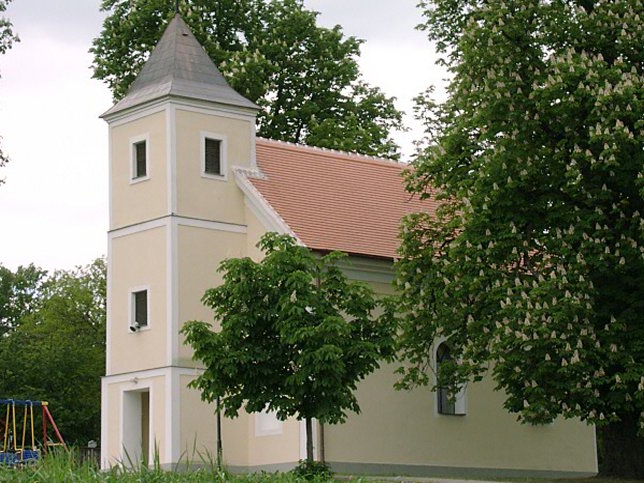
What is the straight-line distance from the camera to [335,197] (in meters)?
36.3

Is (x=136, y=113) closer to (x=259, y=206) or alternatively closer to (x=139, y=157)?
(x=139, y=157)

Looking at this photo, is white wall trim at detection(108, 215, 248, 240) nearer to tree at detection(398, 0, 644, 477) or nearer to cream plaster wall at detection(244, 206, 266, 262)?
cream plaster wall at detection(244, 206, 266, 262)

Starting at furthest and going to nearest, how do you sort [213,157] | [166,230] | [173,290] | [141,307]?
[213,157]
[141,307]
[166,230]
[173,290]

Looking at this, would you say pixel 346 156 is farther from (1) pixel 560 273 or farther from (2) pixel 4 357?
(2) pixel 4 357

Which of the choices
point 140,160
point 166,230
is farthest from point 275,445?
point 140,160

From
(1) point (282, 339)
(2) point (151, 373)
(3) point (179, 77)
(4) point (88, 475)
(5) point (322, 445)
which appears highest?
(3) point (179, 77)

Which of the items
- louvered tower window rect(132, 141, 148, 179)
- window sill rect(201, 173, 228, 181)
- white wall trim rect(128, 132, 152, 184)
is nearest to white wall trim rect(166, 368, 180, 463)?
window sill rect(201, 173, 228, 181)

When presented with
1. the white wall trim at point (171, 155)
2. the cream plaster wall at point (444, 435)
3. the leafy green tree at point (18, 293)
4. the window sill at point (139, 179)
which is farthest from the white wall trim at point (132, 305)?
the leafy green tree at point (18, 293)

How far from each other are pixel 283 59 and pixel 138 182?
14340 mm

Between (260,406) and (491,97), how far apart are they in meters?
7.75

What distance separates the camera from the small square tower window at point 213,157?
34562 millimetres

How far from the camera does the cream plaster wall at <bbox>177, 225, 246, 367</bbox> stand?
109 ft

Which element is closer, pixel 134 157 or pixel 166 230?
pixel 166 230

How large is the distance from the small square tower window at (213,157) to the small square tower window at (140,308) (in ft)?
11.0
